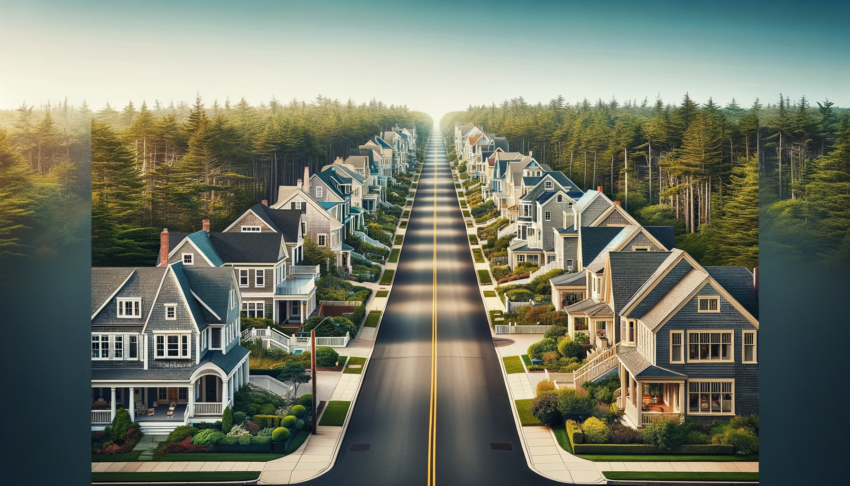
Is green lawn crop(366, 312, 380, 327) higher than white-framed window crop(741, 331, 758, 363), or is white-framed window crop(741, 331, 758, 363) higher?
white-framed window crop(741, 331, 758, 363)

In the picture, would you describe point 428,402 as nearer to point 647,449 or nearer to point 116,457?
point 647,449

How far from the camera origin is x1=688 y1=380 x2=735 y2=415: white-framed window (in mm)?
23422

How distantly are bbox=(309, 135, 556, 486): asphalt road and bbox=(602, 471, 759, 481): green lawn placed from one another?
82.3 inches

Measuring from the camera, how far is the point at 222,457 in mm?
20922

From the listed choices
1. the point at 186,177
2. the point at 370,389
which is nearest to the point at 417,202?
the point at 186,177

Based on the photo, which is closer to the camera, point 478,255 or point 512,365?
point 512,365

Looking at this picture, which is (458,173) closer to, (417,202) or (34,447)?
(417,202)

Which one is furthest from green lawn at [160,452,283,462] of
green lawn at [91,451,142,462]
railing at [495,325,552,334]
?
railing at [495,325,552,334]

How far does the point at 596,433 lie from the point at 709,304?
5646 mm

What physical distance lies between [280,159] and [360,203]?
865 centimetres

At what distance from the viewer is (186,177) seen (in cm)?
5219

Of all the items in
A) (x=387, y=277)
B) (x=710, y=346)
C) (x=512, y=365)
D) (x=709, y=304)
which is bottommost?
(x=512, y=365)

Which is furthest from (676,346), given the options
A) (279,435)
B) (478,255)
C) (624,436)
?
(478,255)

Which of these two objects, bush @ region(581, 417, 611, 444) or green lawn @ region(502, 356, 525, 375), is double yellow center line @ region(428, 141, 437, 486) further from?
bush @ region(581, 417, 611, 444)
